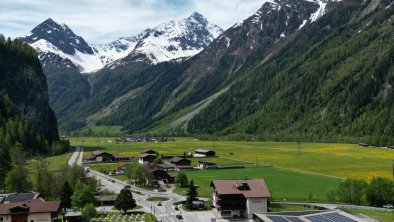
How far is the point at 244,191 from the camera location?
98312 millimetres

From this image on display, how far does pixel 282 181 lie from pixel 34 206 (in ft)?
221

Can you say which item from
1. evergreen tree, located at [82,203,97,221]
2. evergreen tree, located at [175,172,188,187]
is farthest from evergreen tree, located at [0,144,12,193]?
evergreen tree, located at [175,172,188,187]

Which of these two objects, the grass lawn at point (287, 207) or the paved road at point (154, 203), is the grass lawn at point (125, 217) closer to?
the paved road at point (154, 203)

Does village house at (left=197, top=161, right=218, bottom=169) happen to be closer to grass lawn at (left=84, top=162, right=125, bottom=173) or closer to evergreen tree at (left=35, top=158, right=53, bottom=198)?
grass lawn at (left=84, top=162, right=125, bottom=173)

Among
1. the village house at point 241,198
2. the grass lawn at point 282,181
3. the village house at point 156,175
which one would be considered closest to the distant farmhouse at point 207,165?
the grass lawn at point 282,181

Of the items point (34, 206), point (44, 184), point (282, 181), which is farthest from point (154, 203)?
point (282, 181)

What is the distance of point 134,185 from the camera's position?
139375 millimetres

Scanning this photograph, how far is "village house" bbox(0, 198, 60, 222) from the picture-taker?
8669 cm

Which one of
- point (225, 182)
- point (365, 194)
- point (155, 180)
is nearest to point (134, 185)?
point (155, 180)

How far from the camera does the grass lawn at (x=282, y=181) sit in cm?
11281

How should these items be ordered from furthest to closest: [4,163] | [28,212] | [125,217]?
1. [4,163]
2. [125,217]
3. [28,212]

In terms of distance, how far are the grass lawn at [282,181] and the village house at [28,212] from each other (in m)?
40.8

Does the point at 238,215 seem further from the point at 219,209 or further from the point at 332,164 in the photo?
the point at 332,164

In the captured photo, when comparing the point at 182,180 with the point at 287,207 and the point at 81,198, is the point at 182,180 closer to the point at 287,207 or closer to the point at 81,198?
the point at 81,198
